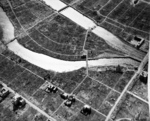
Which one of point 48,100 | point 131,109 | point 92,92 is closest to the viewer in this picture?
point 131,109

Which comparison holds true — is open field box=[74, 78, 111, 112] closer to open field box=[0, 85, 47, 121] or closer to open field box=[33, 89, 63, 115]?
open field box=[33, 89, 63, 115]

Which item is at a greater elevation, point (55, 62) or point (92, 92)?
point (55, 62)

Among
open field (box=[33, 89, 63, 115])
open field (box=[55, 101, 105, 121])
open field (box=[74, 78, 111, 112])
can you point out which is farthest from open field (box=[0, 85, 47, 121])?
open field (box=[74, 78, 111, 112])

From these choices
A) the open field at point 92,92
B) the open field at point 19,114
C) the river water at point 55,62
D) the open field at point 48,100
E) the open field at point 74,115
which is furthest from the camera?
the river water at point 55,62

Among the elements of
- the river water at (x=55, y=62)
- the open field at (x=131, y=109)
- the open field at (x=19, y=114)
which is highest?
the river water at (x=55, y=62)

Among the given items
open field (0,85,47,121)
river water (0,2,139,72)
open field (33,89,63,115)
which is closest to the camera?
open field (0,85,47,121)

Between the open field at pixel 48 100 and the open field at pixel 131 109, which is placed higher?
the open field at pixel 48 100

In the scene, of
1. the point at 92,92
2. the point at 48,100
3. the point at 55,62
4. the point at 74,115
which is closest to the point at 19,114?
the point at 48,100

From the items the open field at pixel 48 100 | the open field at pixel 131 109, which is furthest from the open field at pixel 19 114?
the open field at pixel 131 109

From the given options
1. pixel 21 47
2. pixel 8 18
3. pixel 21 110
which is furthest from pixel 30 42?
pixel 21 110

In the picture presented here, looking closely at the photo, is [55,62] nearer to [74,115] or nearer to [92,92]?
[92,92]

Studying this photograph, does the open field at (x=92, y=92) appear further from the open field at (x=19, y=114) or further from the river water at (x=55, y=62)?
the open field at (x=19, y=114)

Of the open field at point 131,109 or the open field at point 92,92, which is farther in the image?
the open field at point 92,92
